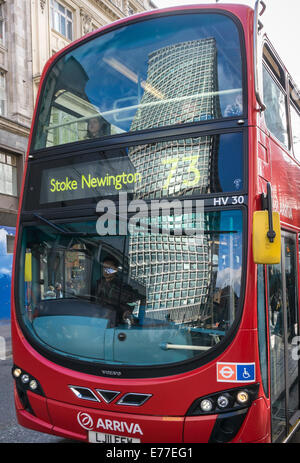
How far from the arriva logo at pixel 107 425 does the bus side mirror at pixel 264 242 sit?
154 cm

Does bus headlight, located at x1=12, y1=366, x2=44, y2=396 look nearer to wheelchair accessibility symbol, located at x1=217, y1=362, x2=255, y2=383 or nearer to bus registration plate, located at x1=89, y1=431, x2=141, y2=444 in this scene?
bus registration plate, located at x1=89, y1=431, x2=141, y2=444

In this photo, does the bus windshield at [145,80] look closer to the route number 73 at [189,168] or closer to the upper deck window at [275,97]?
the route number 73 at [189,168]

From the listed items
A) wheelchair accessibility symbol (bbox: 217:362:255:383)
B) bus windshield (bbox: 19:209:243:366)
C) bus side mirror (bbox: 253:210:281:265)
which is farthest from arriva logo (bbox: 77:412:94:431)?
bus side mirror (bbox: 253:210:281:265)

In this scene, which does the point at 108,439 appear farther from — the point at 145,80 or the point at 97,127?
the point at 145,80

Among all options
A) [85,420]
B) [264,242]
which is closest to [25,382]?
[85,420]

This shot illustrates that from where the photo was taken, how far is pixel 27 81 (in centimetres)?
1870

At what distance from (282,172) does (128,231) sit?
175 cm

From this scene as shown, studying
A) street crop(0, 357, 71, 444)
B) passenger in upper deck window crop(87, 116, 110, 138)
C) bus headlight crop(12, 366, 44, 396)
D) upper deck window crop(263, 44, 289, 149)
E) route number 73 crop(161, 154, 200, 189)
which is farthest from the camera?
street crop(0, 357, 71, 444)

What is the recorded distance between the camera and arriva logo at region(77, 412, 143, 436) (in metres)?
3.31

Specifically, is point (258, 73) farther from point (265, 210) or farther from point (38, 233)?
point (38, 233)

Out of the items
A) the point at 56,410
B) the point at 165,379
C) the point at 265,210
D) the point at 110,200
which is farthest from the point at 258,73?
the point at 56,410

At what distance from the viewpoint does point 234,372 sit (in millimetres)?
3148

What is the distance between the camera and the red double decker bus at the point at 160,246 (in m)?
3.23

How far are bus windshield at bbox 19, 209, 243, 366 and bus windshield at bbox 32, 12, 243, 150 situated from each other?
90 centimetres
